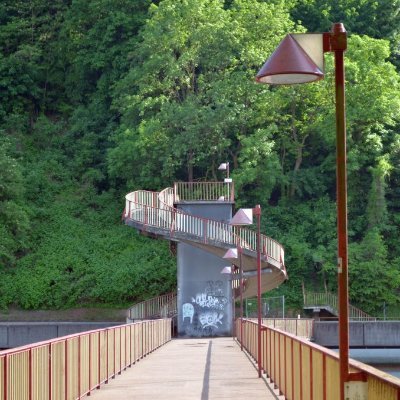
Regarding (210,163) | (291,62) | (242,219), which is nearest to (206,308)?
(210,163)

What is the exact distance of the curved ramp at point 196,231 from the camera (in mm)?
48469

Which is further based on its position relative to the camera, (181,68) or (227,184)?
(181,68)

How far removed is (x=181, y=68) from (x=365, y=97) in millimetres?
11435

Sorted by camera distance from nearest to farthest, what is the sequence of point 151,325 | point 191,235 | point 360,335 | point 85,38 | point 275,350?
1. point 275,350
2. point 151,325
3. point 191,235
4. point 360,335
5. point 85,38

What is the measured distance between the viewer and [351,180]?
6556 cm

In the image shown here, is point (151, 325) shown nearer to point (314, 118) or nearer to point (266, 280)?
point (266, 280)

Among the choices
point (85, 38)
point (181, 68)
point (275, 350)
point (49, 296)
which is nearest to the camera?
point (275, 350)

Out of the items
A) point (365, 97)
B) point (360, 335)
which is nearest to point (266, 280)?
point (360, 335)

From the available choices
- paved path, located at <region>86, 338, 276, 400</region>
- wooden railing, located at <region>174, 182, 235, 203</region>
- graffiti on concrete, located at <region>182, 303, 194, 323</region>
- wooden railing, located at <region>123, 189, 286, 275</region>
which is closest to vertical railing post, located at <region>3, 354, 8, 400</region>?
paved path, located at <region>86, 338, 276, 400</region>

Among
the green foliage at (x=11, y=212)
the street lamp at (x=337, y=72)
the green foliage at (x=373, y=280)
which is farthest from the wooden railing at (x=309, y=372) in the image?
the green foliage at (x=11, y=212)

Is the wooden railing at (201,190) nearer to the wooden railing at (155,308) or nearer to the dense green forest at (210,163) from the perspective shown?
the dense green forest at (210,163)

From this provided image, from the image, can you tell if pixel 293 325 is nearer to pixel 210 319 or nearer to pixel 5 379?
pixel 210 319

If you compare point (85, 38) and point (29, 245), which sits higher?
point (85, 38)

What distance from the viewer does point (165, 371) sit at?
82.2 ft
